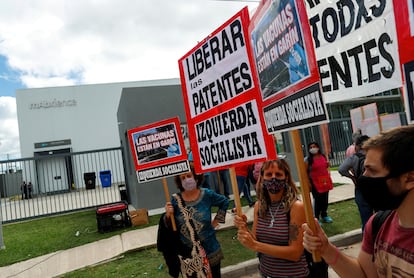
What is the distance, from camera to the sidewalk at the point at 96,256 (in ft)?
17.1

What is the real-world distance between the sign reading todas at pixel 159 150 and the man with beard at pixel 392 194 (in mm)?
2449

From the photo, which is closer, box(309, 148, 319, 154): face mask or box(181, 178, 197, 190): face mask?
box(181, 178, 197, 190): face mask

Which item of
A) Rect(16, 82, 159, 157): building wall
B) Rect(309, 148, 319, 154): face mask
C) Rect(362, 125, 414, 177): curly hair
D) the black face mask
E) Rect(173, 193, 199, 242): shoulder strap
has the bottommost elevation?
Rect(173, 193, 199, 242): shoulder strap

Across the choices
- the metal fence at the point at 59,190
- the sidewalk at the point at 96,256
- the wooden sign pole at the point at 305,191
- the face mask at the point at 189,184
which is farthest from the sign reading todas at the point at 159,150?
the metal fence at the point at 59,190

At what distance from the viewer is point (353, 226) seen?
6.47m

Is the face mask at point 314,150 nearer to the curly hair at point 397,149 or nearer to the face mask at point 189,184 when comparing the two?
the face mask at point 189,184

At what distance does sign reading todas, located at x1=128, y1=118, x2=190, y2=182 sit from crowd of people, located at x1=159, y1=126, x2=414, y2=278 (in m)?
0.28

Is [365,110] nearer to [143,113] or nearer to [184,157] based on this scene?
[143,113]

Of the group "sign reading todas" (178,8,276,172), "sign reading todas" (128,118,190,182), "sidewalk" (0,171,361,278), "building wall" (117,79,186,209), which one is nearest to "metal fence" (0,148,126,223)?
"building wall" (117,79,186,209)

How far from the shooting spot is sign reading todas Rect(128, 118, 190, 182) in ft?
13.1

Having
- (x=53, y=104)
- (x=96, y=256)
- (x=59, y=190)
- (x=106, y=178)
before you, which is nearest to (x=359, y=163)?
(x=96, y=256)

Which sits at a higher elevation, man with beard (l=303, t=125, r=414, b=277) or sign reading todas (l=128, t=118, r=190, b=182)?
sign reading todas (l=128, t=118, r=190, b=182)

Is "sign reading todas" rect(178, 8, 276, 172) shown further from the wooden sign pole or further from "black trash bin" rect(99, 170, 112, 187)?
"black trash bin" rect(99, 170, 112, 187)

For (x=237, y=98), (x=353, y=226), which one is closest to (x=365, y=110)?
(x=353, y=226)
